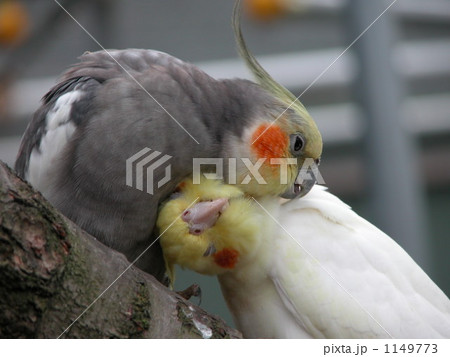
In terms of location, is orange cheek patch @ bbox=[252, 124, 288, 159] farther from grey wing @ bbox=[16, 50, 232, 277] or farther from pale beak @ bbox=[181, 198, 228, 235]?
pale beak @ bbox=[181, 198, 228, 235]

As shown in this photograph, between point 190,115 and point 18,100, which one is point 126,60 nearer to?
point 190,115

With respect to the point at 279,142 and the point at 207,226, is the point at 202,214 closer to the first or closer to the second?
the point at 207,226

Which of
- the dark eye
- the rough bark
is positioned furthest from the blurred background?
the rough bark

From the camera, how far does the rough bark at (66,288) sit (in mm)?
1112

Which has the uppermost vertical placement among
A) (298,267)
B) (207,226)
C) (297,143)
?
(297,143)

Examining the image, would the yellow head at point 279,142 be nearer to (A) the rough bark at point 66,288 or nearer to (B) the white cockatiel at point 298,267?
(B) the white cockatiel at point 298,267

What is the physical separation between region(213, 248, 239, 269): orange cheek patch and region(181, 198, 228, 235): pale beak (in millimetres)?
88

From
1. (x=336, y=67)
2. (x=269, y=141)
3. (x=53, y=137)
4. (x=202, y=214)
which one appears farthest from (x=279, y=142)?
(x=336, y=67)

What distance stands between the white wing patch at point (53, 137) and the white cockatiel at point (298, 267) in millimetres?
302

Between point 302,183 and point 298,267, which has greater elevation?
point 302,183

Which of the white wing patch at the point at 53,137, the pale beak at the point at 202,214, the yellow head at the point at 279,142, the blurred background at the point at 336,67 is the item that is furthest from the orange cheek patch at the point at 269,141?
the blurred background at the point at 336,67

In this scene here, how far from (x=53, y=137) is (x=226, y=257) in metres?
0.53

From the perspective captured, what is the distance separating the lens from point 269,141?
180 centimetres

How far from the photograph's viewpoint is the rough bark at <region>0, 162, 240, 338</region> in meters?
1.11
